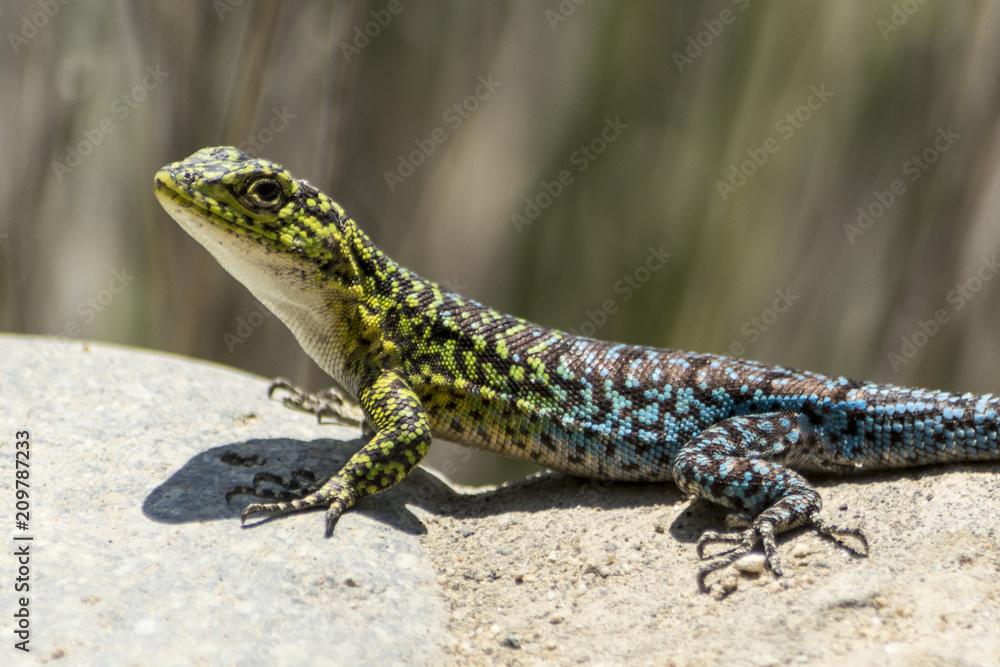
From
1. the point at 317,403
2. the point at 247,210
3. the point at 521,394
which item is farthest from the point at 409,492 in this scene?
the point at 247,210

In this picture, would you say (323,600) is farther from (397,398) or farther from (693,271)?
(693,271)

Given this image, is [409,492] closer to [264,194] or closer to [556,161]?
[264,194]

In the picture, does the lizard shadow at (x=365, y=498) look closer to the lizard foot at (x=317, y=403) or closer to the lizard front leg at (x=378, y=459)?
the lizard front leg at (x=378, y=459)

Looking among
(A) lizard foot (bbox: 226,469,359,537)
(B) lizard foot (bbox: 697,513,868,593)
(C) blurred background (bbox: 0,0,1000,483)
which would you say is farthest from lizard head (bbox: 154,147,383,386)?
(C) blurred background (bbox: 0,0,1000,483)

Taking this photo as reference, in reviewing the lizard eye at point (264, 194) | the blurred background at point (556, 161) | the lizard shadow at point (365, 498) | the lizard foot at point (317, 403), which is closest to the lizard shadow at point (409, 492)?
the lizard shadow at point (365, 498)

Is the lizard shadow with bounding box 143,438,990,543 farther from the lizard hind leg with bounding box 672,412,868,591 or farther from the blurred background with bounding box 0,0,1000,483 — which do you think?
the blurred background with bounding box 0,0,1000,483
